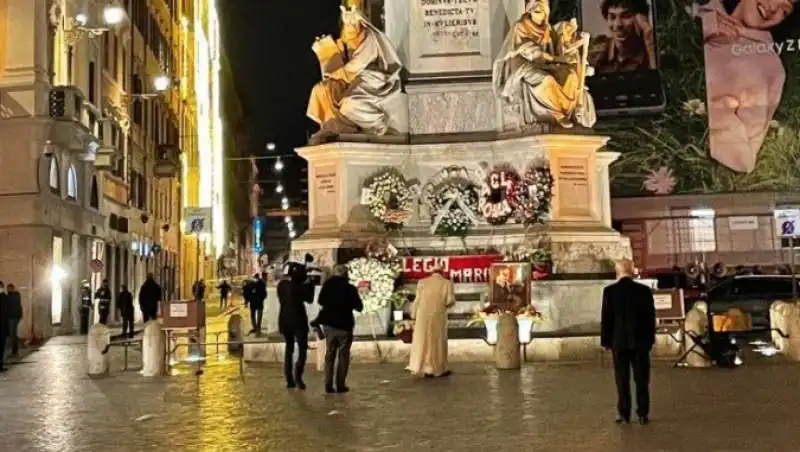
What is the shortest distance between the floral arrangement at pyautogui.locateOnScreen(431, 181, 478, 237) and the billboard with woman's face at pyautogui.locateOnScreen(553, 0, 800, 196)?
25705 mm

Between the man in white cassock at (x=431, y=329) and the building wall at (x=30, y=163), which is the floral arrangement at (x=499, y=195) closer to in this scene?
the man in white cassock at (x=431, y=329)

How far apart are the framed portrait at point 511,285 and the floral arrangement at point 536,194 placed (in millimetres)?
2021

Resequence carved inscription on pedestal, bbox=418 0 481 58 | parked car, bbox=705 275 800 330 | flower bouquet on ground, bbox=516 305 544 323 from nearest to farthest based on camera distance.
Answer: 1. flower bouquet on ground, bbox=516 305 544 323
2. carved inscription on pedestal, bbox=418 0 481 58
3. parked car, bbox=705 275 800 330

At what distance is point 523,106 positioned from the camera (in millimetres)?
19516

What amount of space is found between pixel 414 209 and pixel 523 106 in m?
2.83

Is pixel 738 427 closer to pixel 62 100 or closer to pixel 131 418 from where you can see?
pixel 131 418

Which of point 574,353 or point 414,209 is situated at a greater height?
point 414,209

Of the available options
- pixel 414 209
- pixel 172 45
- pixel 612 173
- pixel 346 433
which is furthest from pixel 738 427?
pixel 172 45

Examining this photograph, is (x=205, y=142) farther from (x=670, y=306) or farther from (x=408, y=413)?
(x=408, y=413)

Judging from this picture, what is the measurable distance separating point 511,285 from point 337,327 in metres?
4.67

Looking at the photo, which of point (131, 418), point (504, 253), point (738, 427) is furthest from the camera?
point (504, 253)

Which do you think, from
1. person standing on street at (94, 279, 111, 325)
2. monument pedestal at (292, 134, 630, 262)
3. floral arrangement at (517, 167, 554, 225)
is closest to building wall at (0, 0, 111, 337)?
person standing on street at (94, 279, 111, 325)

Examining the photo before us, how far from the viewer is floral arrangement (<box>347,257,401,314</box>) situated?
56.5ft

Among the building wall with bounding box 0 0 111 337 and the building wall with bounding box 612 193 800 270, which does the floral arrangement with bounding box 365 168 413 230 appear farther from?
the building wall with bounding box 612 193 800 270
